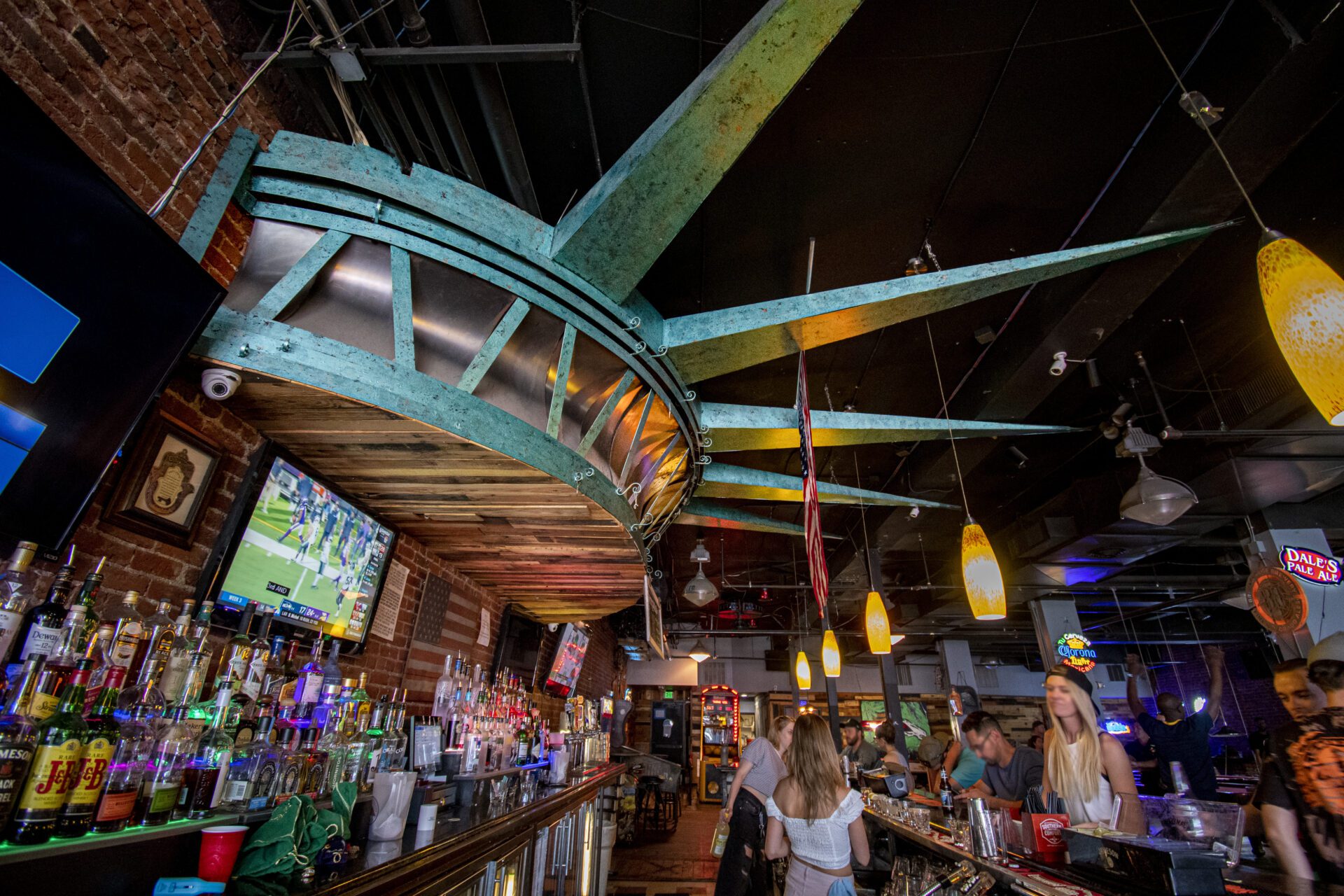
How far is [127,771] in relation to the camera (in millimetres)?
1373

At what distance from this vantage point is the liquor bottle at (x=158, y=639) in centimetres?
171

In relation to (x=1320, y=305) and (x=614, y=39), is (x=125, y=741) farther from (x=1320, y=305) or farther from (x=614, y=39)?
(x=1320, y=305)

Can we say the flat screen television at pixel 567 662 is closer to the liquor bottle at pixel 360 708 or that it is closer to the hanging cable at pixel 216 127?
the liquor bottle at pixel 360 708

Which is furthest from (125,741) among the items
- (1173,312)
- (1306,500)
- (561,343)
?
(1306,500)

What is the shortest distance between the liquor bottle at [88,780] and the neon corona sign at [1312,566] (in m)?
8.57

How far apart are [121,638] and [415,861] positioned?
1134 mm

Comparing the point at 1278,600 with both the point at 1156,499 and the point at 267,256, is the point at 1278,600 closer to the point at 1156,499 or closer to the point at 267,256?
the point at 1156,499

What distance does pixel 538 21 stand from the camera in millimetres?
2811

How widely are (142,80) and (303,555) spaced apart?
1.89m

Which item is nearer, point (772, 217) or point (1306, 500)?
point (772, 217)

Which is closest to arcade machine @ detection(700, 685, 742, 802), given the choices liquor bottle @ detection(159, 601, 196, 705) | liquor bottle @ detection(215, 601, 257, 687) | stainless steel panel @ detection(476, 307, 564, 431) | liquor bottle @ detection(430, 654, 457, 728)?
liquor bottle @ detection(430, 654, 457, 728)

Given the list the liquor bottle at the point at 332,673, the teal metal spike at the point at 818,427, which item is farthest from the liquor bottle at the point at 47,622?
the teal metal spike at the point at 818,427

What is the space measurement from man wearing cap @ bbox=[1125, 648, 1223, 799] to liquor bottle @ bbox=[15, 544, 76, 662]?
7068 millimetres

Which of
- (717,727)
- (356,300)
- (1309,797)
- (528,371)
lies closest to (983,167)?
(528,371)
